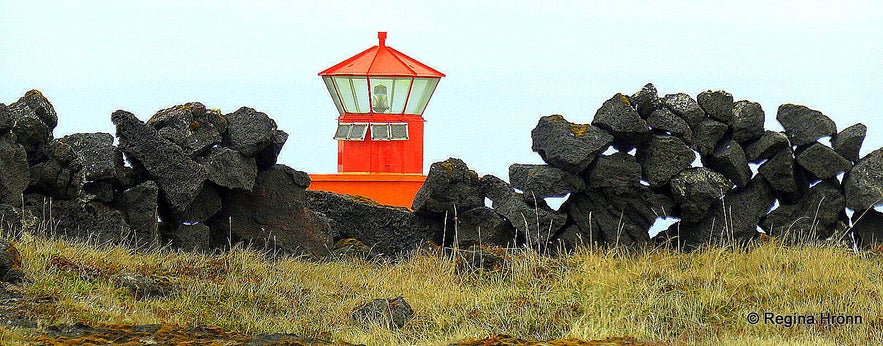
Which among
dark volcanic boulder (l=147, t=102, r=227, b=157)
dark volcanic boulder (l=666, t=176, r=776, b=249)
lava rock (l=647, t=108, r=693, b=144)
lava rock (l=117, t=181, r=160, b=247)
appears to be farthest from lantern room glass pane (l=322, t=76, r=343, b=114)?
dark volcanic boulder (l=666, t=176, r=776, b=249)

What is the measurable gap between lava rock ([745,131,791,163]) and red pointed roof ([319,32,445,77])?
19.2 ft

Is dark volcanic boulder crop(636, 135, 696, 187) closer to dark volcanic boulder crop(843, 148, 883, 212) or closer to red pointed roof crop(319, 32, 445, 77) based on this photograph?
dark volcanic boulder crop(843, 148, 883, 212)

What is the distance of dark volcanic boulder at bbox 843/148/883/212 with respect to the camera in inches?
532

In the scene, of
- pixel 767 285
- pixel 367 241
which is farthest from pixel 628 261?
pixel 367 241

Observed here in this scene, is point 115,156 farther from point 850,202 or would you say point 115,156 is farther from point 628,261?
point 850,202

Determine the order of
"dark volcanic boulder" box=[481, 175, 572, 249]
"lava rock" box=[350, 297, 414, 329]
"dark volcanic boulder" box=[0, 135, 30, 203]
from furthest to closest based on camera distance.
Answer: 1. "dark volcanic boulder" box=[481, 175, 572, 249]
2. "dark volcanic boulder" box=[0, 135, 30, 203]
3. "lava rock" box=[350, 297, 414, 329]

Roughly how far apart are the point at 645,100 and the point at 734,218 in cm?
170

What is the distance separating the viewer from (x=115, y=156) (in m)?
12.8

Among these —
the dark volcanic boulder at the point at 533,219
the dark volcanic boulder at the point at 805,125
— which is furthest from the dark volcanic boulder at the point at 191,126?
the dark volcanic boulder at the point at 805,125

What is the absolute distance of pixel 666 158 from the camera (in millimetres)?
13477

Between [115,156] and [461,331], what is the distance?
508 centimetres

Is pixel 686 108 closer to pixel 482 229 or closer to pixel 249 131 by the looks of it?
pixel 482 229

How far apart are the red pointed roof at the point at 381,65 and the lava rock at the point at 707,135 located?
Answer: 18.2ft

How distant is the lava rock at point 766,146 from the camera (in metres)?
13.6
